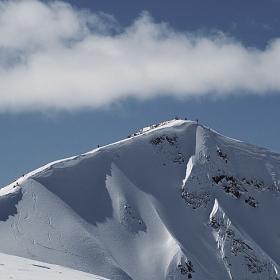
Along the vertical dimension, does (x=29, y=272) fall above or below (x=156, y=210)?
below

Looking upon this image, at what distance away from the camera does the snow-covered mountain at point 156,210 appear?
48.5 m

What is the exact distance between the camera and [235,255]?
55062mm

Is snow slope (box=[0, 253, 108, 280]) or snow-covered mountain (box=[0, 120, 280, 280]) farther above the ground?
snow-covered mountain (box=[0, 120, 280, 280])

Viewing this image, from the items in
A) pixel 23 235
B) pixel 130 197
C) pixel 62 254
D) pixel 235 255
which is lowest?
pixel 235 255

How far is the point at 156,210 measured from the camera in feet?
189

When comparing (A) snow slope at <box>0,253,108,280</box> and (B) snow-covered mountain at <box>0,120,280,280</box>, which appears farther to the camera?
(B) snow-covered mountain at <box>0,120,280,280</box>

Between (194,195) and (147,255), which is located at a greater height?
(194,195)

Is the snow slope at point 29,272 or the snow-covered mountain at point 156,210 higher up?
the snow-covered mountain at point 156,210

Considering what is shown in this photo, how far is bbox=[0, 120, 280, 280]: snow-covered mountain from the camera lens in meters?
48.5

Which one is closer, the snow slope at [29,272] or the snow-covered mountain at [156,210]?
the snow slope at [29,272]

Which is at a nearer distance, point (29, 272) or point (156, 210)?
point (29, 272)

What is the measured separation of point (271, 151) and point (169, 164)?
19.3 m

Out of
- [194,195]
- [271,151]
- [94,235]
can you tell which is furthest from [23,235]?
[271,151]

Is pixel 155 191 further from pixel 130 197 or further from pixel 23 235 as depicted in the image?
pixel 23 235
